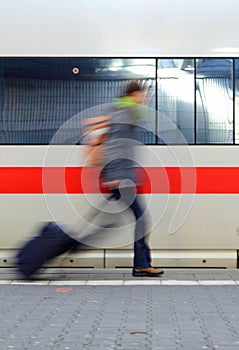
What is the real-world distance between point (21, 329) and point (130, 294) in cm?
150

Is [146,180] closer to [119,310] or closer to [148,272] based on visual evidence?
[148,272]

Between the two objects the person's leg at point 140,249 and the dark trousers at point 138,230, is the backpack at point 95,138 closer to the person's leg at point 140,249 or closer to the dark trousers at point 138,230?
the dark trousers at point 138,230

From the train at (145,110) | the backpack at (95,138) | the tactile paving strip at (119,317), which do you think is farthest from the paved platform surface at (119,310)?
the backpack at (95,138)

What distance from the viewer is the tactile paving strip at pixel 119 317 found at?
5230mm

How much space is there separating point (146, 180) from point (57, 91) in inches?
49.6

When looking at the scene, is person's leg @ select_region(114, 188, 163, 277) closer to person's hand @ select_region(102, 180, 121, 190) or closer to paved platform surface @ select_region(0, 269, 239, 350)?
paved platform surface @ select_region(0, 269, 239, 350)

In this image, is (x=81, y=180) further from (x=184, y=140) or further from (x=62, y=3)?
(x=62, y=3)

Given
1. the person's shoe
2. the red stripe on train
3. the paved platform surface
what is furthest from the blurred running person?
the red stripe on train

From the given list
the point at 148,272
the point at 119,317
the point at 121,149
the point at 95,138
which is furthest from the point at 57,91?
the point at 119,317

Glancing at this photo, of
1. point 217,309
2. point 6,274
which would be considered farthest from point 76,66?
point 217,309

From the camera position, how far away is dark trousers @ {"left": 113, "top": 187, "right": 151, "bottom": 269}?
297 inches

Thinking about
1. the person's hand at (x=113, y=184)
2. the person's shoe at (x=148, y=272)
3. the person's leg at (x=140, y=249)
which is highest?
the person's hand at (x=113, y=184)

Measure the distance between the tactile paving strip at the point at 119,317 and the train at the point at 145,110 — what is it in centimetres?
105

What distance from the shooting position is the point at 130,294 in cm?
688
